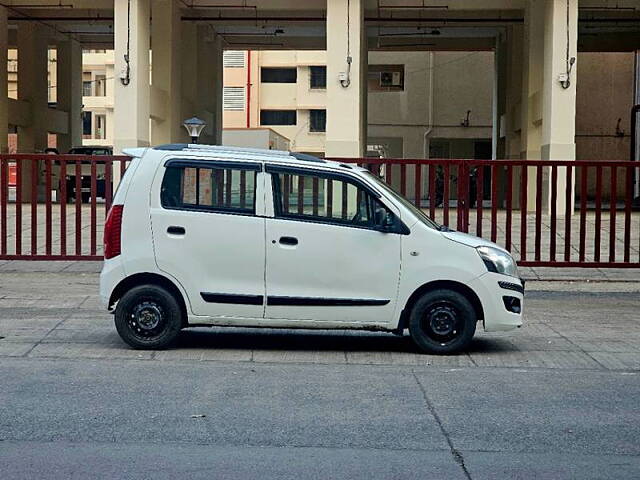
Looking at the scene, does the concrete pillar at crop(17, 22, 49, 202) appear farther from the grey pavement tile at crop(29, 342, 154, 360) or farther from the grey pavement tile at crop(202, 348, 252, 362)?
the grey pavement tile at crop(202, 348, 252, 362)

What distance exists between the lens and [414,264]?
10062mm

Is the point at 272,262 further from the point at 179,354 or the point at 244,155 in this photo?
the point at 179,354

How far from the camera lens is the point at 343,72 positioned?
32094mm

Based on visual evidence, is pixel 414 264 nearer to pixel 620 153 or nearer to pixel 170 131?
pixel 170 131

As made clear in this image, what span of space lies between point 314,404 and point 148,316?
8.85ft

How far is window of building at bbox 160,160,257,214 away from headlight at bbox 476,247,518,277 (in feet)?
7.38

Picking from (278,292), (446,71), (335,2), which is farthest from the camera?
(446,71)

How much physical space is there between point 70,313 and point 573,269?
30.8 ft

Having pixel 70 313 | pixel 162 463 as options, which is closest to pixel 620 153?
pixel 70 313

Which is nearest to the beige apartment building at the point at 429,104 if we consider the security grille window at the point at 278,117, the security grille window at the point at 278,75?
the security grille window at the point at 278,75

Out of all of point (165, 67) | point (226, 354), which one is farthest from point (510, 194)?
point (165, 67)

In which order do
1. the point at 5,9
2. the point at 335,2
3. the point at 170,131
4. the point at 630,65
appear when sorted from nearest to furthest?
1. the point at 335,2
2. the point at 170,131
3. the point at 5,9
4. the point at 630,65

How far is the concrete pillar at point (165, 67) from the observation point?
35.7 metres

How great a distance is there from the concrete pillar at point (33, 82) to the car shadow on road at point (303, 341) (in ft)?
111
